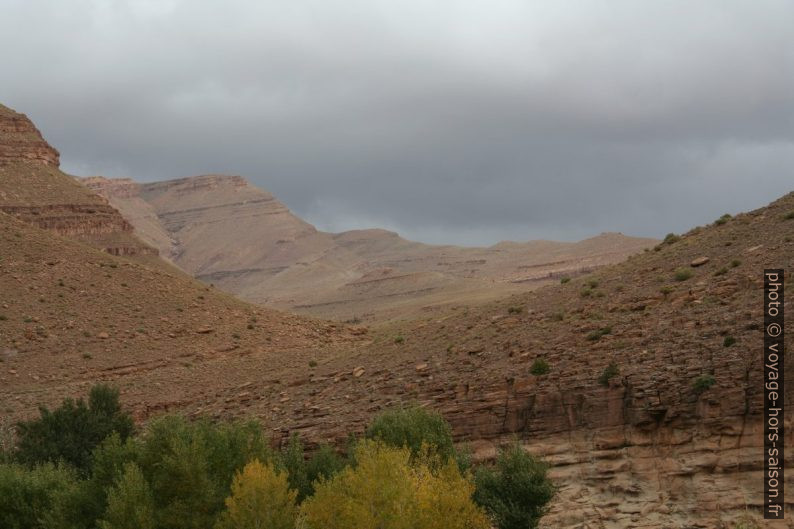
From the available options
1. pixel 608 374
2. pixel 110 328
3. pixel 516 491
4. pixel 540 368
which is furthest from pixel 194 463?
pixel 110 328

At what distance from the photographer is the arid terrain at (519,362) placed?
32.9 metres

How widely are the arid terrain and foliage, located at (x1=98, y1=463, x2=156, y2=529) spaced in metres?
8.69

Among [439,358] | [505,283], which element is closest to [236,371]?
[439,358]

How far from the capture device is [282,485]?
33.1 m

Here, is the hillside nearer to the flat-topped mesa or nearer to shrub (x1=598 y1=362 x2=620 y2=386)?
shrub (x1=598 y1=362 x2=620 y2=386)

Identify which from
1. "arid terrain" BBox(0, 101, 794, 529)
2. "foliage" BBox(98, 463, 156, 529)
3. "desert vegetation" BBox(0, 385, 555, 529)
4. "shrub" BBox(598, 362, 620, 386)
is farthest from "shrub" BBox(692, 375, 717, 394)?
"foliage" BBox(98, 463, 156, 529)

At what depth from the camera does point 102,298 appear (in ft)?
233

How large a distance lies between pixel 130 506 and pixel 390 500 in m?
9.13

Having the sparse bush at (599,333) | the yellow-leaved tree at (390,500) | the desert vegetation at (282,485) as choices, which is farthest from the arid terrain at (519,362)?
the yellow-leaved tree at (390,500)

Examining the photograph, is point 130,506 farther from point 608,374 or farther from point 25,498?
point 608,374

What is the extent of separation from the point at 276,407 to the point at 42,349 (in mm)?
21954

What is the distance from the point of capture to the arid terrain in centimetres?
3291

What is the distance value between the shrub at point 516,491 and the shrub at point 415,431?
5.66ft

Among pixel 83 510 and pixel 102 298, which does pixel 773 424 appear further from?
pixel 102 298
